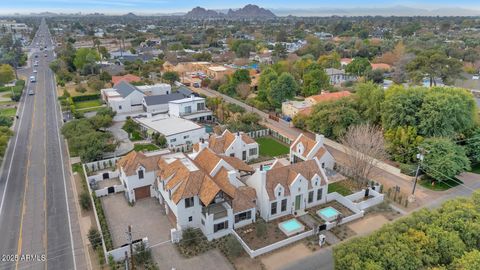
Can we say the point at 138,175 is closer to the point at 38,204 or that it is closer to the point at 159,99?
the point at 38,204

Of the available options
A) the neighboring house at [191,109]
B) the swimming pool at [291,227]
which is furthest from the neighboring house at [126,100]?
the swimming pool at [291,227]

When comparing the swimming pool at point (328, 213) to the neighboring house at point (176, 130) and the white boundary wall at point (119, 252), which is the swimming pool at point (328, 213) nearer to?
the white boundary wall at point (119, 252)

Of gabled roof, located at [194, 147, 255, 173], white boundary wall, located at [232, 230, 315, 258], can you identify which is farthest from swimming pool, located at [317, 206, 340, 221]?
gabled roof, located at [194, 147, 255, 173]

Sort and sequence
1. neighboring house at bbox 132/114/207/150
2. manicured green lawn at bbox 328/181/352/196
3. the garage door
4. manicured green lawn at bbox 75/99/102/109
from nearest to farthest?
the garage door, manicured green lawn at bbox 328/181/352/196, neighboring house at bbox 132/114/207/150, manicured green lawn at bbox 75/99/102/109

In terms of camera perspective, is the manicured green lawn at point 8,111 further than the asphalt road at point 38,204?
Yes

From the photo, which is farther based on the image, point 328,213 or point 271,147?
point 271,147

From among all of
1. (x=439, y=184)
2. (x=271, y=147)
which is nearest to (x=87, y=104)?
(x=271, y=147)

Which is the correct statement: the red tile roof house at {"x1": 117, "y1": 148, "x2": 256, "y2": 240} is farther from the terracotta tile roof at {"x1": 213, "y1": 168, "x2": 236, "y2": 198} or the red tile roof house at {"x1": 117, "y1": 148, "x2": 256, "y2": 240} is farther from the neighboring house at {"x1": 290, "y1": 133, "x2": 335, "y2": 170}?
the neighboring house at {"x1": 290, "y1": 133, "x2": 335, "y2": 170}
